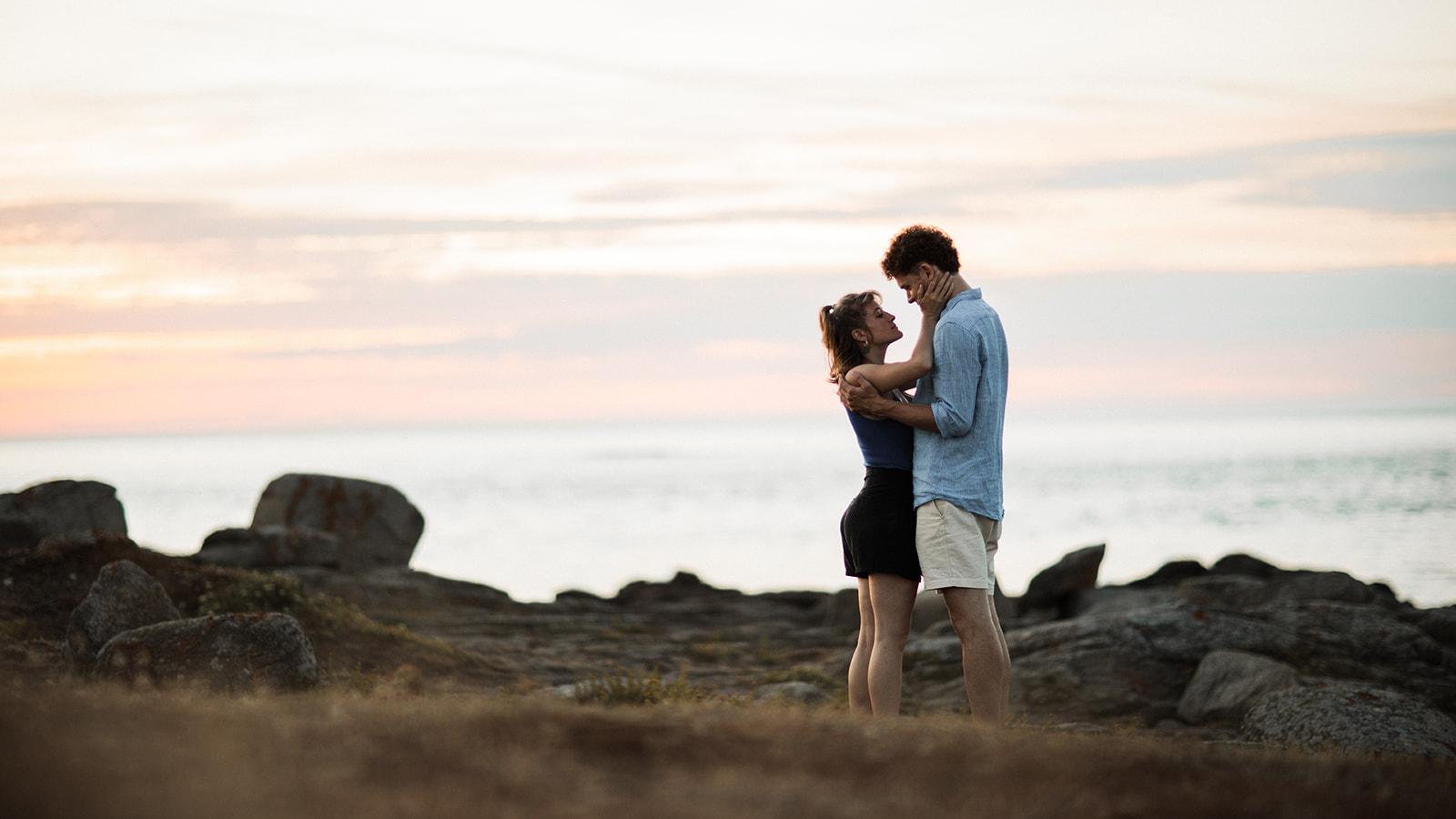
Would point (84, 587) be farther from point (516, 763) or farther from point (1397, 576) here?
point (1397, 576)

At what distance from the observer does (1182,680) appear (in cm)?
1119

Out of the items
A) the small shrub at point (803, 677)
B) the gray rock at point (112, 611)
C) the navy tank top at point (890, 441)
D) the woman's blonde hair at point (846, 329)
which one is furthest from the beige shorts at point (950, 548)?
the gray rock at point (112, 611)

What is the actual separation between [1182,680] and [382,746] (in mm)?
8695

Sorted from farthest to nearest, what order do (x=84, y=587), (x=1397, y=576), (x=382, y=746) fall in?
(x=1397, y=576) → (x=84, y=587) → (x=382, y=746)

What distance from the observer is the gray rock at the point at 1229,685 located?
1028cm

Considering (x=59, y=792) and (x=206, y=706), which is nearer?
(x=59, y=792)

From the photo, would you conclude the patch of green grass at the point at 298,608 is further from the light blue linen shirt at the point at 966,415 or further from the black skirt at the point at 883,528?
the light blue linen shirt at the point at 966,415

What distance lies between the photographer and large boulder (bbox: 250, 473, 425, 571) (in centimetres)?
1947

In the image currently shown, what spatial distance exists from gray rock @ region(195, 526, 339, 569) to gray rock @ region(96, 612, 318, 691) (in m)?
8.68

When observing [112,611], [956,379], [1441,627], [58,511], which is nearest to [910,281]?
[956,379]

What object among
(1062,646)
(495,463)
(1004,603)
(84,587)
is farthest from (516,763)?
(495,463)

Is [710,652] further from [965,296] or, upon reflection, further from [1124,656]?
[965,296]

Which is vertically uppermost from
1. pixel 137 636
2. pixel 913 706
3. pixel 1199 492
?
pixel 1199 492

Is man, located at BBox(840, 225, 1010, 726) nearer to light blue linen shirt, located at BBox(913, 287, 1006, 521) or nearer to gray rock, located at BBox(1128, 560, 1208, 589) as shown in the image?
light blue linen shirt, located at BBox(913, 287, 1006, 521)
